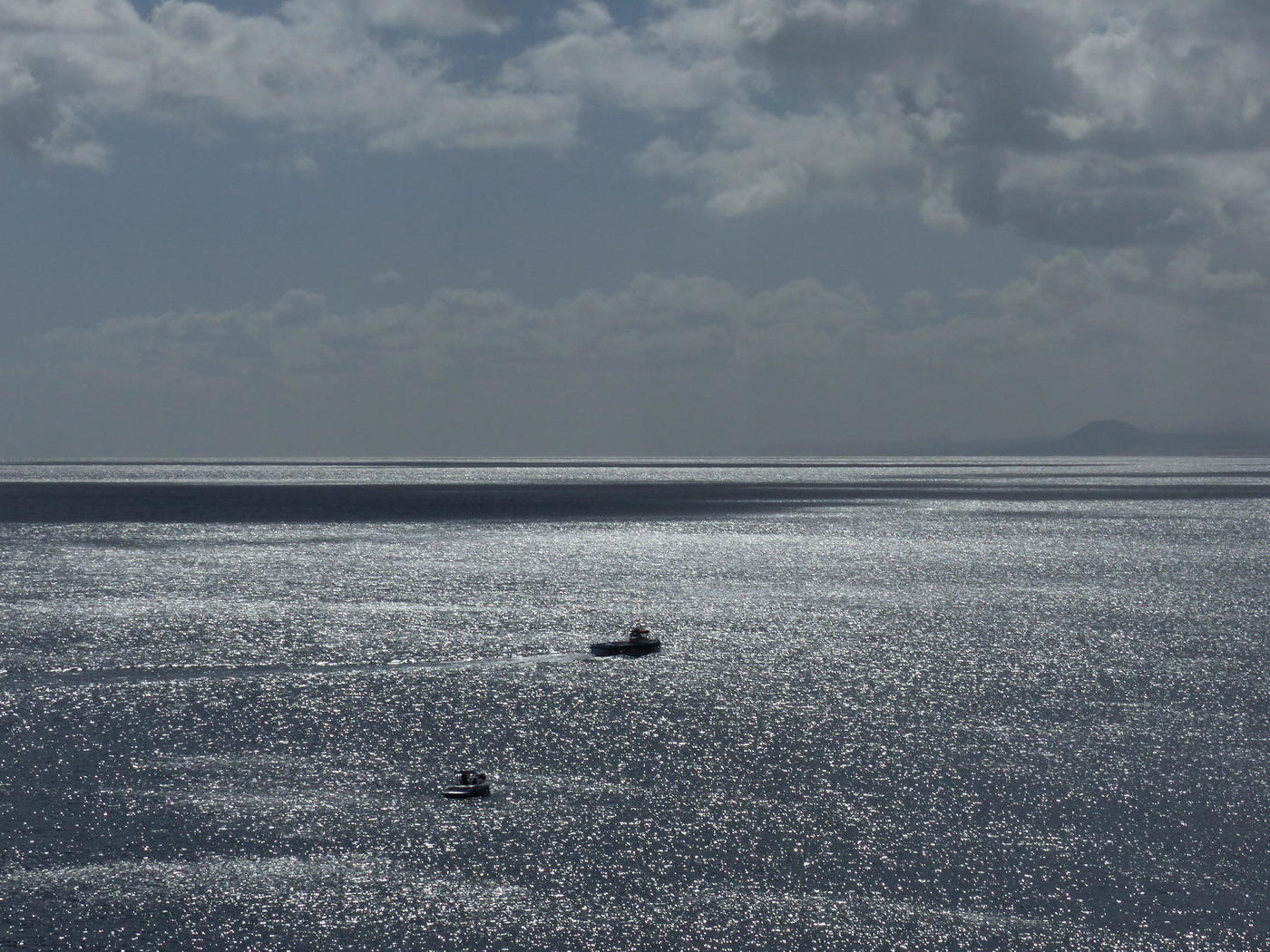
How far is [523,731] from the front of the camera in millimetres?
51906

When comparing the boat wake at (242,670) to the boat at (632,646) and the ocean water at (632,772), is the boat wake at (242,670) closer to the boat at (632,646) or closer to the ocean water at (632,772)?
the ocean water at (632,772)

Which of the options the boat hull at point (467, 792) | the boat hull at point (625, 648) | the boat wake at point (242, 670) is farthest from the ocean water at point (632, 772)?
the boat hull at point (625, 648)

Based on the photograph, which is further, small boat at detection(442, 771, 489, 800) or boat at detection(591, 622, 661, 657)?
boat at detection(591, 622, 661, 657)

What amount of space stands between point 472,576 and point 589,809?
241 feet

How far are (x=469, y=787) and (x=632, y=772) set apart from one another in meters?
5.91

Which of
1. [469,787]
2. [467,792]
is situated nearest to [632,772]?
[469,787]

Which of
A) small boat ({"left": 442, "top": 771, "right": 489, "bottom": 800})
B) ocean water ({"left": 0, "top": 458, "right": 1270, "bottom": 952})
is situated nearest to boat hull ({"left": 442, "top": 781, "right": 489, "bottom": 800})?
small boat ({"left": 442, "top": 771, "right": 489, "bottom": 800})

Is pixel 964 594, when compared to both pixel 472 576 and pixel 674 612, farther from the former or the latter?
pixel 472 576

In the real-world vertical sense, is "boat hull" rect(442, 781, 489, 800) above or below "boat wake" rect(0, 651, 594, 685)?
below

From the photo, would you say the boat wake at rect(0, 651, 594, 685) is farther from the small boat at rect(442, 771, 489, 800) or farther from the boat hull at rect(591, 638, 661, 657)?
the small boat at rect(442, 771, 489, 800)

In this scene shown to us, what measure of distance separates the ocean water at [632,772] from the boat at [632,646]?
4.54ft

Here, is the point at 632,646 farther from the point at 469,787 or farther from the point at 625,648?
the point at 469,787

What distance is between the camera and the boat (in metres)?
70.8

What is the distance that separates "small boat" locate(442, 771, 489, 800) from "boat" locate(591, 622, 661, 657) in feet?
90.0
